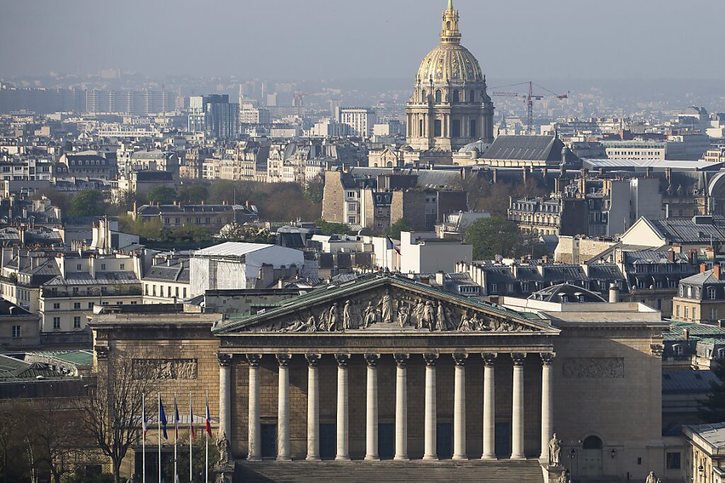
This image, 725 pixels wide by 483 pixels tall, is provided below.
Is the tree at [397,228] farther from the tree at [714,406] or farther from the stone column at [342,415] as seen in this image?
the stone column at [342,415]

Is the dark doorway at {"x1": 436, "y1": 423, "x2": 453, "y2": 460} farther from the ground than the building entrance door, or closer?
farther from the ground

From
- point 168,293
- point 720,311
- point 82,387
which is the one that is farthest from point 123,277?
point 82,387

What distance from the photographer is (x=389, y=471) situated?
2822 inches

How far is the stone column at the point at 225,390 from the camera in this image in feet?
237

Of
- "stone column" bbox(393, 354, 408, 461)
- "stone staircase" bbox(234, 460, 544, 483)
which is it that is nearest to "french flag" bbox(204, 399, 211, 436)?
"stone staircase" bbox(234, 460, 544, 483)

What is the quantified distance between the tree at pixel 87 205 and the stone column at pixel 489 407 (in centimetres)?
10865

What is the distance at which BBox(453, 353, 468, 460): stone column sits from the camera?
72.4 meters

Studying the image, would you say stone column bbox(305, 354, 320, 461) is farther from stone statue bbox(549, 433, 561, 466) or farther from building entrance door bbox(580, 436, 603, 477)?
building entrance door bbox(580, 436, 603, 477)

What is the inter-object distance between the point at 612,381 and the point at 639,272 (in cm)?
3554

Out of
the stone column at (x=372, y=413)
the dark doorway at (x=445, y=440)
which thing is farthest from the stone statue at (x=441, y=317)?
the dark doorway at (x=445, y=440)

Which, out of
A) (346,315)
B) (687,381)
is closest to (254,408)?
(346,315)

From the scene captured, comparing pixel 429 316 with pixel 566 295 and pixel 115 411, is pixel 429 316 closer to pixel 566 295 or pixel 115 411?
pixel 115 411

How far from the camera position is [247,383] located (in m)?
72.7

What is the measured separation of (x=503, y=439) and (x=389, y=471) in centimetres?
343
